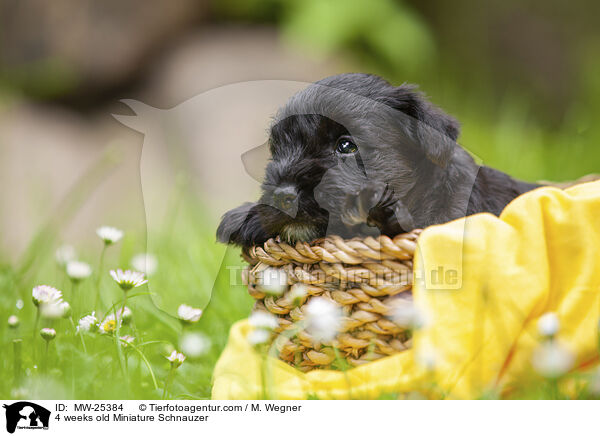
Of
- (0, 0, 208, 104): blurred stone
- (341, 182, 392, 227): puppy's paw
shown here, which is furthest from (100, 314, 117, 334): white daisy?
(0, 0, 208, 104): blurred stone

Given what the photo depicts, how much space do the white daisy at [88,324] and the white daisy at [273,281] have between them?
1.23 feet

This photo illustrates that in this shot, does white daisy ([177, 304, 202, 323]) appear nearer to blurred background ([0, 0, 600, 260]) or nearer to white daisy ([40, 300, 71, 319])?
white daisy ([40, 300, 71, 319])

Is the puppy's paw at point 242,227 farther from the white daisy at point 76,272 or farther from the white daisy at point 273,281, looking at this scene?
the white daisy at point 76,272

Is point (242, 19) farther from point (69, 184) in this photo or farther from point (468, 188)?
point (468, 188)

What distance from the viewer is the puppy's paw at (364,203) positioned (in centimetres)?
126

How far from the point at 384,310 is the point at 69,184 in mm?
3141

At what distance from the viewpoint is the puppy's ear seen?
131 cm

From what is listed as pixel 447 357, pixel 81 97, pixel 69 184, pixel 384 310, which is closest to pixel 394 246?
pixel 384 310

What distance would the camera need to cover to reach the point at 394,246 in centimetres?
119

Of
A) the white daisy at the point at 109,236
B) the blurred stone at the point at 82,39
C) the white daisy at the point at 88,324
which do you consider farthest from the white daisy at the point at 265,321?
the blurred stone at the point at 82,39

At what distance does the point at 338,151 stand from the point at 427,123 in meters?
0.21

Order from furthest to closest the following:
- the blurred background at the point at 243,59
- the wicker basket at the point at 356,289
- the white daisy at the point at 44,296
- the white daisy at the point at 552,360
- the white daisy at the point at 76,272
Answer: the blurred background at the point at 243,59 < the white daisy at the point at 76,272 < the white daisy at the point at 44,296 < the wicker basket at the point at 356,289 < the white daisy at the point at 552,360

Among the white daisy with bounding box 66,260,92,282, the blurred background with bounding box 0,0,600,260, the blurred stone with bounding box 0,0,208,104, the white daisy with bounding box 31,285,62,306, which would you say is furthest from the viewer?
the blurred stone with bounding box 0,0,208,104
